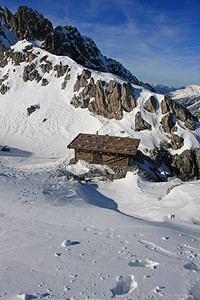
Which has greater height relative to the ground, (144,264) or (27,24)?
(27,24)

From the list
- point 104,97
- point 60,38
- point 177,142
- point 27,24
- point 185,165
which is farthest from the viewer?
point 27,24

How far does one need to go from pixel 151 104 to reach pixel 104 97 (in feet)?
26.5

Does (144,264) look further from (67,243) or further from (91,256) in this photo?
(67,243)

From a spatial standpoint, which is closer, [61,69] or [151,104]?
[151,104]

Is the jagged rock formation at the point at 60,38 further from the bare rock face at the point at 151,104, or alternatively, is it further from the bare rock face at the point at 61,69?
the bare rock face at the point at 151,104

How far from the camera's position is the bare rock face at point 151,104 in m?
31.7

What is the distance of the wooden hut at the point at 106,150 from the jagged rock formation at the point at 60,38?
47.2 meters

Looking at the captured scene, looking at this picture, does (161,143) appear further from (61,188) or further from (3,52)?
(3,52)

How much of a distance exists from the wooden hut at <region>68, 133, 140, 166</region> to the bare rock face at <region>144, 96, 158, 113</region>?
13.4 m

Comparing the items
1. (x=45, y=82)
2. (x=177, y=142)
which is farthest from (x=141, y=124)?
(x=45, y=82)

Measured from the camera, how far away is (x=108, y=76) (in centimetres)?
3662

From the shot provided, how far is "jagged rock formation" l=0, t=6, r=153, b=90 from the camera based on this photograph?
62.9m

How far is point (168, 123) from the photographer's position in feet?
98.9

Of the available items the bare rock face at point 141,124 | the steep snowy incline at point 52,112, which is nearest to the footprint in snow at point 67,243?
the steep snowy incline at point 52,112
